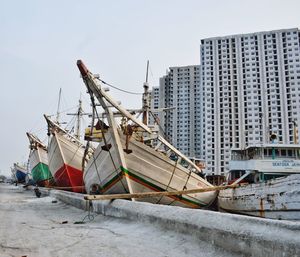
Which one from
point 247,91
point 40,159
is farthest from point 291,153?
point 247,91

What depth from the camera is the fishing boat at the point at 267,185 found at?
22.5ft

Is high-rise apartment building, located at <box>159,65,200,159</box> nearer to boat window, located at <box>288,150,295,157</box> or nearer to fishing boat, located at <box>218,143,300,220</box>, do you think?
fishing boat, located at <box>218,143,300,220</box>

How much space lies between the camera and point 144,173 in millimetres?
9773

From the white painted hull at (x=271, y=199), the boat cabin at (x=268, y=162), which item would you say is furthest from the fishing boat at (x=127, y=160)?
the boat cabin at (x=268, y=162)

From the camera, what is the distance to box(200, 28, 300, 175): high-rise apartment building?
241 ft

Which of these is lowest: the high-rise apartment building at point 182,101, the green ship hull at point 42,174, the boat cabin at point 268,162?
the green ship hull at point 42,174

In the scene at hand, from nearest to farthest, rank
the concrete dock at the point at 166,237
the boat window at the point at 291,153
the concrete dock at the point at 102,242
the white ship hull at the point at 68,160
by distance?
the concrete dock at the point at 166,237 < the concrete dock at the point at 102,242 < the boat window at the point at 291,153 < the white ship hull at the point at 68,160

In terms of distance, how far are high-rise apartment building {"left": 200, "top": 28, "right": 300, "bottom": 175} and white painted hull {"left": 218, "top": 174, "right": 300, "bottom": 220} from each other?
63204 millimetres

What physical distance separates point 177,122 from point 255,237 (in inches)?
3354

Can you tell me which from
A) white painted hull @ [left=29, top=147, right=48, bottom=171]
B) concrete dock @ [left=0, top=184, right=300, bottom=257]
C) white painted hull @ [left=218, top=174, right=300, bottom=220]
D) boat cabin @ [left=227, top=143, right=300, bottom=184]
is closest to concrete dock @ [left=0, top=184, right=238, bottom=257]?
concrete dock @ [left=0, top=184, right=300, bottom=257]

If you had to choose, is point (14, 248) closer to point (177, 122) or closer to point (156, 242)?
point (156, 242)

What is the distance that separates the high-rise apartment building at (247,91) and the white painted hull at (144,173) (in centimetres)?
6272

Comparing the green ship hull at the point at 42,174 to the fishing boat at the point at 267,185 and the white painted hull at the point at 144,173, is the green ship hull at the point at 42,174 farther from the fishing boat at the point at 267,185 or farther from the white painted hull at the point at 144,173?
the white painted hull at the point at 144,173

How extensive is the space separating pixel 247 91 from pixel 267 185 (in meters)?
73.3
